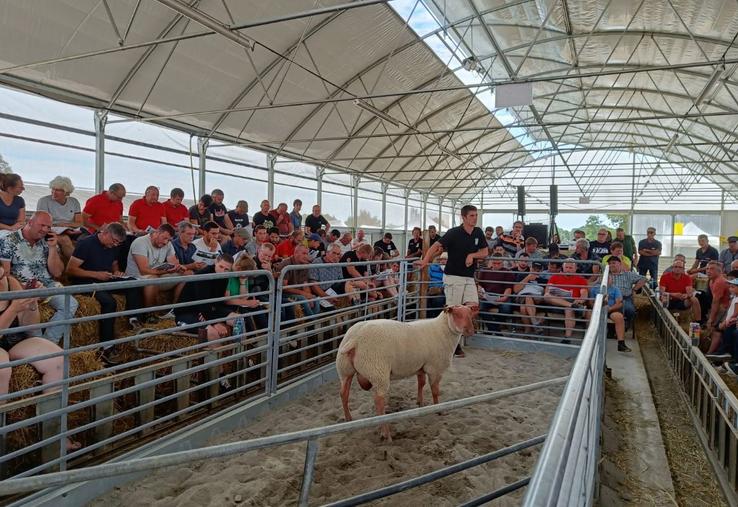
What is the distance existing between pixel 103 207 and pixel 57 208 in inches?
22.1

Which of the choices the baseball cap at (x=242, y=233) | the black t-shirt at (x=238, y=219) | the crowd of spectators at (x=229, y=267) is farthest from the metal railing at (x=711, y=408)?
the black t-shirt at (x=238, y=219)

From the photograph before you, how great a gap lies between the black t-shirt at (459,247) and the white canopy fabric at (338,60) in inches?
143

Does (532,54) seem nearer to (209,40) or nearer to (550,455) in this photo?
(209,40)

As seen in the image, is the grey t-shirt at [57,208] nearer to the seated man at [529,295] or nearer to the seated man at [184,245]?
the seated man at [184,245]

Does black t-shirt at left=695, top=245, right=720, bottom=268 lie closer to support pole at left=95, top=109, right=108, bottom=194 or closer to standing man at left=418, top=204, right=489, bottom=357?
standing man at left=418, top=204, right=489, bottom=357

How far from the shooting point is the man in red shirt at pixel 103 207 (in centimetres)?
652

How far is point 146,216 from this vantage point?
23.7 feet

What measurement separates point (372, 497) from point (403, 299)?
5135 millimetres

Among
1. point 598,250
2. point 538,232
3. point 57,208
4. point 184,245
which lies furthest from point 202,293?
point 538,232

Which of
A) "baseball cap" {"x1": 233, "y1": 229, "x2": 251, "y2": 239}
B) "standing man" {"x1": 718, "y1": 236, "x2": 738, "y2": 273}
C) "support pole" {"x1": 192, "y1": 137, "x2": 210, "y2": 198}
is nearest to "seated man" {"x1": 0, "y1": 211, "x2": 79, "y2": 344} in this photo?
"baseball cap" {"x1": 233, "y1": 229, "x2": 251, "y2": 239}

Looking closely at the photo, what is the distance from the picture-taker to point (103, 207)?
21.8 feet

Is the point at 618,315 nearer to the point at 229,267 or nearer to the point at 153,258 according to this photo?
the point at 229,267

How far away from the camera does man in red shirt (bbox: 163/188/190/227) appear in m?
7.50

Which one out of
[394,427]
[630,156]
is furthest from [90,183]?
[630,156]
